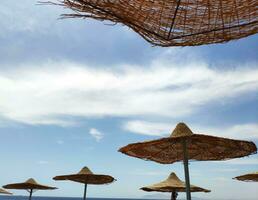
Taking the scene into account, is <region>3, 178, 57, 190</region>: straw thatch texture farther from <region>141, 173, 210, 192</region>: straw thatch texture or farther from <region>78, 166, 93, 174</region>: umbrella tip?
<region>141, 173, 210, 192</region>: straw thatch texture

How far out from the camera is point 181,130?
19.5ft

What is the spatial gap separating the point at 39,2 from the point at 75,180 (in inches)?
479

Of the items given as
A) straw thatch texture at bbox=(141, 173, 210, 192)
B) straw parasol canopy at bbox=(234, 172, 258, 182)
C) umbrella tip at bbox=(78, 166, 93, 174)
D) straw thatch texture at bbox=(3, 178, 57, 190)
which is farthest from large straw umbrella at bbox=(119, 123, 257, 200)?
straw thatch texture at bbox=(3, 178, 57, 190)

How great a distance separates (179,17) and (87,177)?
37.4 ft

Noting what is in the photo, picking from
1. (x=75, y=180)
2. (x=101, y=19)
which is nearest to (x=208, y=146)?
(x=101, y=19)

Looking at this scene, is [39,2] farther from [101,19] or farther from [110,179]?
[110,179]

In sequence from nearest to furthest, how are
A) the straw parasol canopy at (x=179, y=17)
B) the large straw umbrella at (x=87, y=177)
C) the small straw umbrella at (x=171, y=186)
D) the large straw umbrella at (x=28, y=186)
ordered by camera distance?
the straw parasol canopy at (x=179, y=17)
the small straw umbrella at (x=171, y=186)
the large straw umbrella at (x=87, y=177)
the large straw umbrella at (x=28, y=186)

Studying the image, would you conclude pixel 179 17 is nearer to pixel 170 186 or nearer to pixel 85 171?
pixel 170 186

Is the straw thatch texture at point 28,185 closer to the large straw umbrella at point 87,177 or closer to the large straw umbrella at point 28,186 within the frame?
the large straw umbrella at point 28,186

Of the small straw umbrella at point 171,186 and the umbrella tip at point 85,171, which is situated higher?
the umbrella tip at point 85,171

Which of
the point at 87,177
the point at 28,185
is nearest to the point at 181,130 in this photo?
the point at 87,177

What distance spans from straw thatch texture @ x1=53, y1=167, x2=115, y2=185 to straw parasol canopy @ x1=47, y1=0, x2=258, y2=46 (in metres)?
10.9

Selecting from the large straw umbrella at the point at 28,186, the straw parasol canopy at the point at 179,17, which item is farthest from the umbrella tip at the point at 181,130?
the large straw umbrella at the point at 28,186

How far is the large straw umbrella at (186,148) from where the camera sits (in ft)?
18.6
